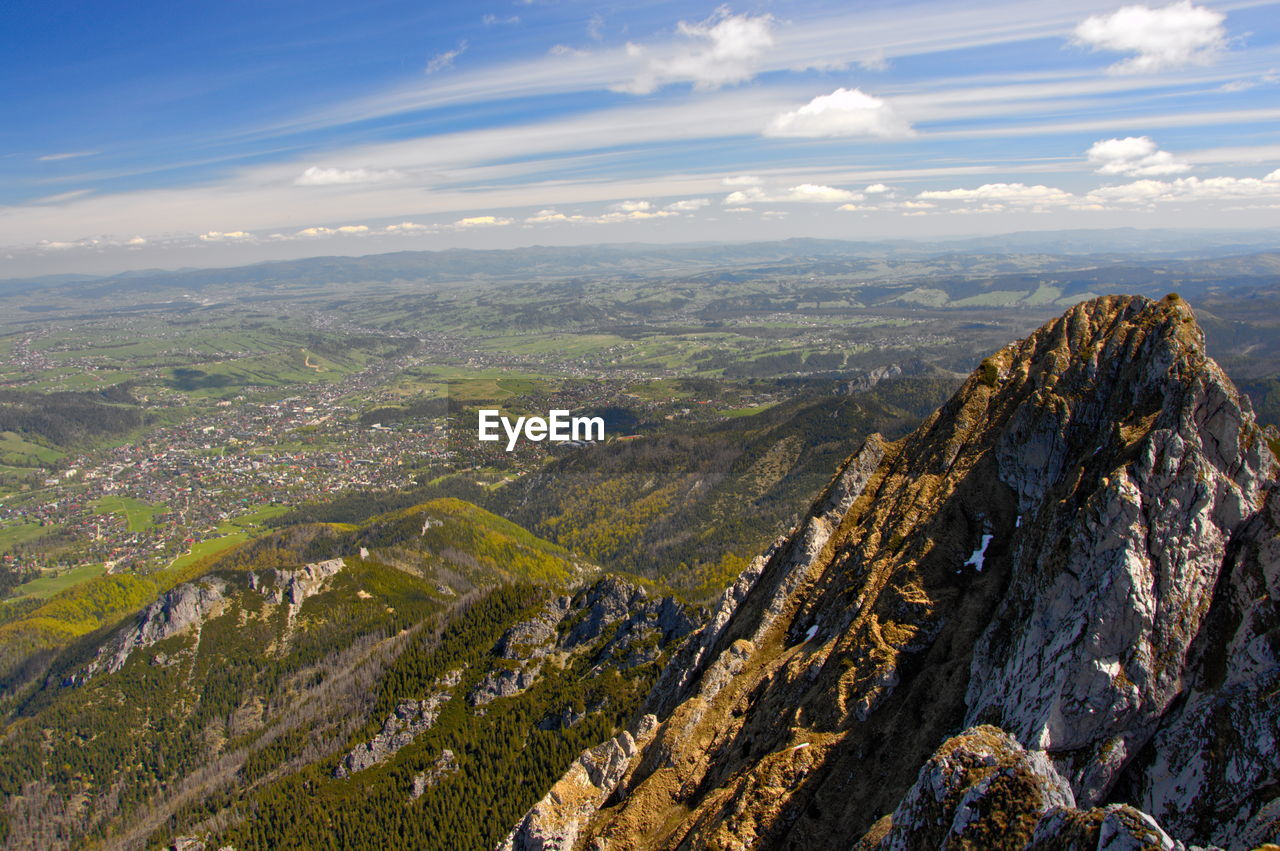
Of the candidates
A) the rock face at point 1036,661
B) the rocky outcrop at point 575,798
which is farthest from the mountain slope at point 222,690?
the rock face at point 1036,661

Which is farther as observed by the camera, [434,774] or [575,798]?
[434,774]

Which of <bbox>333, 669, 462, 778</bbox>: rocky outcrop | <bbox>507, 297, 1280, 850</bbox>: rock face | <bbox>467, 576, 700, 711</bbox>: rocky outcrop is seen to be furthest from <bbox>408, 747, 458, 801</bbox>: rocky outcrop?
<bbox>507, 297, 1280, 850</bbox>: rock face

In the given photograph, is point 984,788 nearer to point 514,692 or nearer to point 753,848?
point 753,848

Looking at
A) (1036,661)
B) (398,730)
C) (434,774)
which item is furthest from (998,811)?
(398,730)

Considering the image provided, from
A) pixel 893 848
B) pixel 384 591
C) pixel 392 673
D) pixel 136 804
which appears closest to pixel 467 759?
pixel 392 673

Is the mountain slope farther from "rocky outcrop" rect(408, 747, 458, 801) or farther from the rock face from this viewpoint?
the rock face

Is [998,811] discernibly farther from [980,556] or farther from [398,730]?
[398,730]
